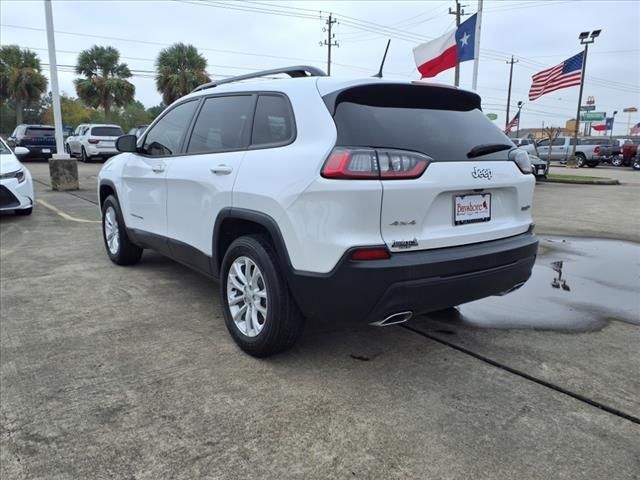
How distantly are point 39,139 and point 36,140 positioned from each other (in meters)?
0.13

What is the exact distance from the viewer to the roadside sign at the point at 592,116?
3275 inches

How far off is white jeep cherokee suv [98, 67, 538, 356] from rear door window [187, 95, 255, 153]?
1cm

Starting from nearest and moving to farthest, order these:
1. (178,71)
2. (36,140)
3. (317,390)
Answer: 1. (317,390)
2. (36,140)
3. (178,71)

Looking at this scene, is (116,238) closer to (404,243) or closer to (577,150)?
(404,243)

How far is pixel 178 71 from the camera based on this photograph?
34.9m

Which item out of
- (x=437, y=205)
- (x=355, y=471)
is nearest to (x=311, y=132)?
(x=437, y=205)

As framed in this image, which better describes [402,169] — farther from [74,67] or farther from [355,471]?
[74,67]

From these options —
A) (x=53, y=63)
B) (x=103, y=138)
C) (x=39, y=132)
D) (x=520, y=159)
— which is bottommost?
(x=520, y=159)

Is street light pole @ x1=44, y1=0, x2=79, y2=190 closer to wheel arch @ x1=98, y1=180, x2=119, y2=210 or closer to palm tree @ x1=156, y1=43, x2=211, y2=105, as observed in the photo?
wheel arch @ x1=98, y1=180, x2=119, y2=210

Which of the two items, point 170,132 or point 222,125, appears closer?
point 222,125

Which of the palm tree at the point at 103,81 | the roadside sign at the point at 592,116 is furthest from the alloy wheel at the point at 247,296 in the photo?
the roadside sign at the point at 592,116

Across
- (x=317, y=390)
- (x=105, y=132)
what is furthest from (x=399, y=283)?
(x=105, y=132)

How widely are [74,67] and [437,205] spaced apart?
43463 millimetres

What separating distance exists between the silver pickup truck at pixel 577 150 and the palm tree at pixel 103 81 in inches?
1179
